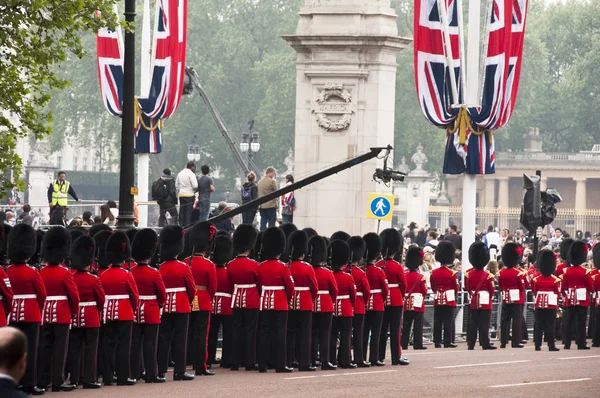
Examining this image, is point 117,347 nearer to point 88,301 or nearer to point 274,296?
point 88,301

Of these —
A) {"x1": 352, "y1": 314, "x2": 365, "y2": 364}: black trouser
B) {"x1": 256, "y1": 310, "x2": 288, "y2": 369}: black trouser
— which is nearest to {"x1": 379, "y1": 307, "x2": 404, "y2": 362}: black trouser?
{"x1": 352, "y1": 314, "x2": 365, "y2": 364}: black trouser

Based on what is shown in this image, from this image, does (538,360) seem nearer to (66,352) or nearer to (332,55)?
(66,352)

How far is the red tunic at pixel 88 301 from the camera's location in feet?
45.0

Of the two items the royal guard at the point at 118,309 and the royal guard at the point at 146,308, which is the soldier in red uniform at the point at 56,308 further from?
the royal guard at the point at 146,308

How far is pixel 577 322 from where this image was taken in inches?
781

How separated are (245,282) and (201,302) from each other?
2.11 feet

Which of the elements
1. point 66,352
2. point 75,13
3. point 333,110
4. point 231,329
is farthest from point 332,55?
point 66,352

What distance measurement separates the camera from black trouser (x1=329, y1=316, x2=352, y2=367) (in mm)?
15969

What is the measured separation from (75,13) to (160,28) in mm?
7911

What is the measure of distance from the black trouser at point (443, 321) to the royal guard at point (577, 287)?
1.56 m

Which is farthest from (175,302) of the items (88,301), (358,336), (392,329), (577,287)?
(577,287)

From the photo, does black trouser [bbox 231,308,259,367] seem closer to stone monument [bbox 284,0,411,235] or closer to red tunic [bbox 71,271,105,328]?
red tunic [bbox 71,271,105,328]

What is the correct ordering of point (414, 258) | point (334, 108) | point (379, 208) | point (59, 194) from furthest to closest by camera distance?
1. point (59, 194)
2. point (334, 108)
3. point (379, 208)
4. point (414, 258)

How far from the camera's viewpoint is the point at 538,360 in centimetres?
1748
